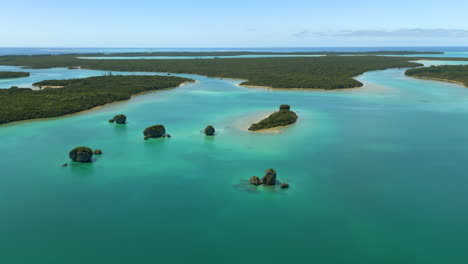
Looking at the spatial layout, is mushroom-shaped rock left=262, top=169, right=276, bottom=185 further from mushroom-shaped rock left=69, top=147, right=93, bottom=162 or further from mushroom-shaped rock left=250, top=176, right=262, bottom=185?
mushroom-shaped rock left=69, top=147, right=93, bottom=162

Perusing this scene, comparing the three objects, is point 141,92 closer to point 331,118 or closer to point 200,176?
point 331,118

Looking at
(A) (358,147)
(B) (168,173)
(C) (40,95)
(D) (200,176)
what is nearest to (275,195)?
(D) (200,176)

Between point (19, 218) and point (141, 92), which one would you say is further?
point (141, 92)

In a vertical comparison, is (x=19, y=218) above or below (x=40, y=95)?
below

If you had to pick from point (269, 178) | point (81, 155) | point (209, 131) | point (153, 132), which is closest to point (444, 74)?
point (209, 131)

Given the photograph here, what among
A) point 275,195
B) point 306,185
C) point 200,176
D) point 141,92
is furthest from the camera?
point 141,92

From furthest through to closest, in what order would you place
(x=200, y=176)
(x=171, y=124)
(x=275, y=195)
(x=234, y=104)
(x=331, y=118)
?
(x=234, y=104) → (x=331, y=118) → (x=171, y=124) → (x=200, y=176) → (x=275, y=195)

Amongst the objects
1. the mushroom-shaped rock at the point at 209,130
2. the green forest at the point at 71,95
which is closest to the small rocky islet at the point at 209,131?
the mushroom-shaped rock at the point at 209,130

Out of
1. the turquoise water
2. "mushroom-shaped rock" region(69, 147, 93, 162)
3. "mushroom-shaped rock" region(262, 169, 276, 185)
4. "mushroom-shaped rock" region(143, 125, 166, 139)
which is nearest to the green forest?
the turquoise water
